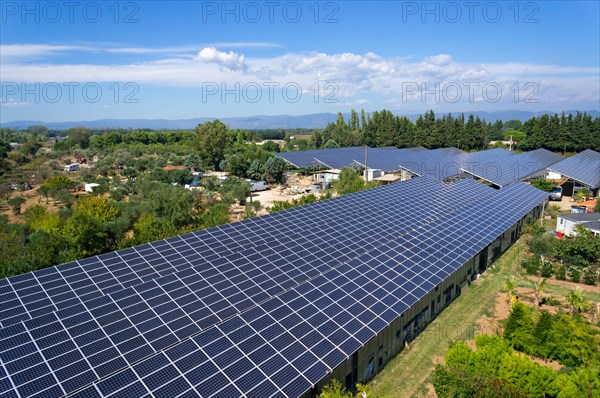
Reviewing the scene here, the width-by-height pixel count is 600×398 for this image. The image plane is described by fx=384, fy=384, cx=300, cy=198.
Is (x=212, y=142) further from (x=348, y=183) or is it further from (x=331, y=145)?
(x=348, y=183)

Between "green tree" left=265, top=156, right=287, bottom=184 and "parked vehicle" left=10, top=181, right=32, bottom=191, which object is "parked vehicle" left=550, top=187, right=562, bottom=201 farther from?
"parked vehicle" left=10, top=181, right=32, bottom=191

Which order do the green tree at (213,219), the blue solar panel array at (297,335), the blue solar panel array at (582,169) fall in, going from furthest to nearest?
the blue solar panel array at (582,169), the green tree at (213,219), the blue solar panel array at (297,335)

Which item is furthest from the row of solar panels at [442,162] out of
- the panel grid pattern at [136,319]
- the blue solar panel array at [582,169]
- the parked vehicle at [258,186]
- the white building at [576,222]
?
the panel grid pattern at [136,319]

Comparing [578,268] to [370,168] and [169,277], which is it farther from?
[370,168]

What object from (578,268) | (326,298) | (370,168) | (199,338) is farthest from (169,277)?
(370,168)

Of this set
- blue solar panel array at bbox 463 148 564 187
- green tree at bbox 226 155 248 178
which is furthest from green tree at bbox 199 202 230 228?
green tree at bbox 226 155 248 178

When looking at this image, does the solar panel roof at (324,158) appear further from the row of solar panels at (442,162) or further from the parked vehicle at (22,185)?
the parked vehicle at (22,185)

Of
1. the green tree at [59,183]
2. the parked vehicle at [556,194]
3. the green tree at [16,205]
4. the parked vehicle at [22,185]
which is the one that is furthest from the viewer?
the parked vehicle at [22,185]

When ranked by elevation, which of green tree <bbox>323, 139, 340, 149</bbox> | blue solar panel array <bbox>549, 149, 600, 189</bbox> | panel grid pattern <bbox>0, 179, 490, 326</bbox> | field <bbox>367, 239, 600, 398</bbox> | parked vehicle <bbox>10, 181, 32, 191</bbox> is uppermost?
green tree <bbox>323, 139, 340, 149</bbox>
